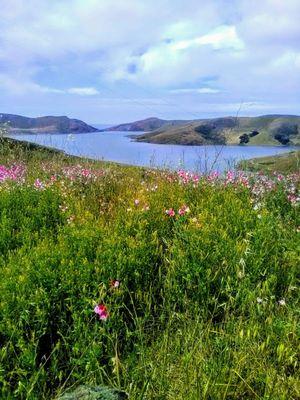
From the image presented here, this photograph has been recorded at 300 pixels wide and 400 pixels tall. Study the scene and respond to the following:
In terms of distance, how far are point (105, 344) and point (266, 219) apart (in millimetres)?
2622

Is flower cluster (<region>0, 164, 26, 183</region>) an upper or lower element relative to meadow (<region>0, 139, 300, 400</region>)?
upper

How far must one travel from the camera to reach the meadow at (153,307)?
335 cm

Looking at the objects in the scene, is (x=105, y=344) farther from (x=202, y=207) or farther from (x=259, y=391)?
(x=202, y=207)

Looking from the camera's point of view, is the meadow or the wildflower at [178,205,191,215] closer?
the meadow

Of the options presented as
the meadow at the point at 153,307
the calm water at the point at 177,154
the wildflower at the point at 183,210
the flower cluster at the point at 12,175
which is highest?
the calm water at the point at 177,154

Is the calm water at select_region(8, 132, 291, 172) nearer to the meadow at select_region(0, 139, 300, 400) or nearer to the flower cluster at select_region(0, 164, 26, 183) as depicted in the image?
the flower cluster at select_region(0, 164, 26, 183)

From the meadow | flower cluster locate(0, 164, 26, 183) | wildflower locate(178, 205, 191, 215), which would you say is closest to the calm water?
flower cluster locate(0, 164, 26, 183)

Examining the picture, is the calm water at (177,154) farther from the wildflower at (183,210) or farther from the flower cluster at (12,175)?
the wildflower at (183,210)

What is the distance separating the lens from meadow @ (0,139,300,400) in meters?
3.35

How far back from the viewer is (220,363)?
3.26m

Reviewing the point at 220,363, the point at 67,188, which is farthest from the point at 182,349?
the point at 67,188

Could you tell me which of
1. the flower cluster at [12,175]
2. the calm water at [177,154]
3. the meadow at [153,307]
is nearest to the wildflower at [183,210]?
the meadow at [153,307]

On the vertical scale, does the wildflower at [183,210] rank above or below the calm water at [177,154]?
below

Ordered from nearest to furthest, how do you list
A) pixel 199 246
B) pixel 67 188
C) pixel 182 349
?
pixel 182 349 < pixel 199 246 < pixel 67 188
